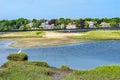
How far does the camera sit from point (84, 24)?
183 metres

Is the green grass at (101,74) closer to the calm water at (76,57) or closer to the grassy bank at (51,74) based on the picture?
the grassy bank at (51,74)

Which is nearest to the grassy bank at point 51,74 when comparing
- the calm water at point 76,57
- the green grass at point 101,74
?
the green grass at point 101,74

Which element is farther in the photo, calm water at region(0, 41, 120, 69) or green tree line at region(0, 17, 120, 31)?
green tree line at region(0, 17, 120, 31)

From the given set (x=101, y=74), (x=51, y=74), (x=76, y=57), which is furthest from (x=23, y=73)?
(x=76, y=57)

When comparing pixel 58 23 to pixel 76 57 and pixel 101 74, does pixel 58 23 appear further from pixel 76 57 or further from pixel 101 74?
pixel 101 74

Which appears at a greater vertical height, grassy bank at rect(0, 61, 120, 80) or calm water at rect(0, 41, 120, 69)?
grassy bank at rect(0, 61, 120, 80)

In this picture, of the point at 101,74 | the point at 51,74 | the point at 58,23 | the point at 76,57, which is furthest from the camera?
the point at 58,23

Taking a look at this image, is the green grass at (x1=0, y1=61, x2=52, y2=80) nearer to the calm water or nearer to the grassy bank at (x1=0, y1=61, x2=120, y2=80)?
the grassy bank at (x1=0, y1=61, x2=120, y2=80)

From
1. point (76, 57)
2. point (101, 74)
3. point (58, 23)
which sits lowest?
point (58, 23)

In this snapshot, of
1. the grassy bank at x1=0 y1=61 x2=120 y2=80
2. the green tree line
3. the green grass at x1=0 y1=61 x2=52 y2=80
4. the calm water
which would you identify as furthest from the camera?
the green tree line

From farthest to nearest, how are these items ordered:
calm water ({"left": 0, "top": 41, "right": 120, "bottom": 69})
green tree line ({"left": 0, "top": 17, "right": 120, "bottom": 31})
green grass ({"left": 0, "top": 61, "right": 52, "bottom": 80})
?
1. green tree line ({"left": 0, "top": 17, "right": 120, "bottom": 31})
2. calm water ({"left": 0, "top": 41, "right": 120, "bottom": 69})
3. green grass ({"left": 0, "top": 61, "right": 52, "bottom": 80})

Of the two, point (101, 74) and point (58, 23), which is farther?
point (58, 23)

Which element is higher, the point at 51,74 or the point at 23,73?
the point at 23,73

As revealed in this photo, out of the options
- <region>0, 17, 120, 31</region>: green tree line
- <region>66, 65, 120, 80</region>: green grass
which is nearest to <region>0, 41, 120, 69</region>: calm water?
<region>66, 65, 120, 80</region>: green grass
